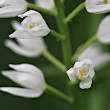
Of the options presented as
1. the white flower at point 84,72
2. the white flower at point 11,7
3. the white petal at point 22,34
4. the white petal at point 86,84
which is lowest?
the white petal at point 86,84

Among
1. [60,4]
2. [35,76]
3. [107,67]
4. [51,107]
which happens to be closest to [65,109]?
[51,107]

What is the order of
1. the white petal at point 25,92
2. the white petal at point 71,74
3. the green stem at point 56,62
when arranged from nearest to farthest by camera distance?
the white petal at point 71,74
the white petal at point 25,92
the green stem at point 56,62

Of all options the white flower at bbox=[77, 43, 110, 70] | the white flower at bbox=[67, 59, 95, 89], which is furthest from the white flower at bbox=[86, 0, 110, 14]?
the white flower at bbox=[77, 43, 110, 70]

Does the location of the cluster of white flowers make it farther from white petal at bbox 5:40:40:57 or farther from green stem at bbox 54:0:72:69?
green stem at bbox 54:0:72:69

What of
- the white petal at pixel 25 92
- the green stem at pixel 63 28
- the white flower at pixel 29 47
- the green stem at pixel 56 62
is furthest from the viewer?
the white flower at pixel 29 47

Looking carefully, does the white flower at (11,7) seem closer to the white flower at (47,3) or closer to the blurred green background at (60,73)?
the white flower at (47,3)

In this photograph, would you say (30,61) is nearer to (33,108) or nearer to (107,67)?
(33,108)

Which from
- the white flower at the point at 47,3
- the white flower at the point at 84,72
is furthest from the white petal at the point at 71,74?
the white flower at the point at 47,3
